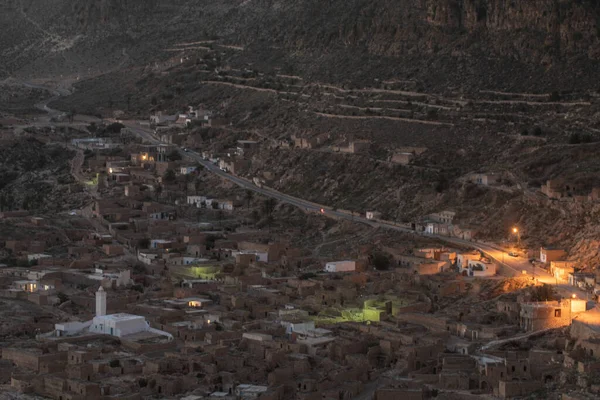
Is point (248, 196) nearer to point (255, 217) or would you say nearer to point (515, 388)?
point (255, 217)

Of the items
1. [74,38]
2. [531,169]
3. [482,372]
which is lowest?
[482,372]

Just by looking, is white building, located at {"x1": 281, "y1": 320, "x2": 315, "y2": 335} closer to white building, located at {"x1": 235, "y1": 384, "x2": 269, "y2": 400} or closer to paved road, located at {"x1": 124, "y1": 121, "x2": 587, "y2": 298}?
white building, located at {"x1": 235, "y1": 384, "x2": 269, "y2": 400}

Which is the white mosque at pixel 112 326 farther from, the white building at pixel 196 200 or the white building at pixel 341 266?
the white building at pixel 196 200

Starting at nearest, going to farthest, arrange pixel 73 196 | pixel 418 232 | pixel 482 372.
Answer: pixel 482 372
pixel 418 232
pixel 73 196

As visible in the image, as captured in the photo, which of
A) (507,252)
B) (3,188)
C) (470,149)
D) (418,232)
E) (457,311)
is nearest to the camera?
(457,311)

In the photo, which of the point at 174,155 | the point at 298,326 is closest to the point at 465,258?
the point at 298,326

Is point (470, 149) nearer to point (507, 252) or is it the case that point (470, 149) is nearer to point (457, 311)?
point (507, 252)

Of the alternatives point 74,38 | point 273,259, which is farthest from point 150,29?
point 273,259

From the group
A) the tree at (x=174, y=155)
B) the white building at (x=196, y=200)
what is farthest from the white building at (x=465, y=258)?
the tree at (x=174, y=155)
